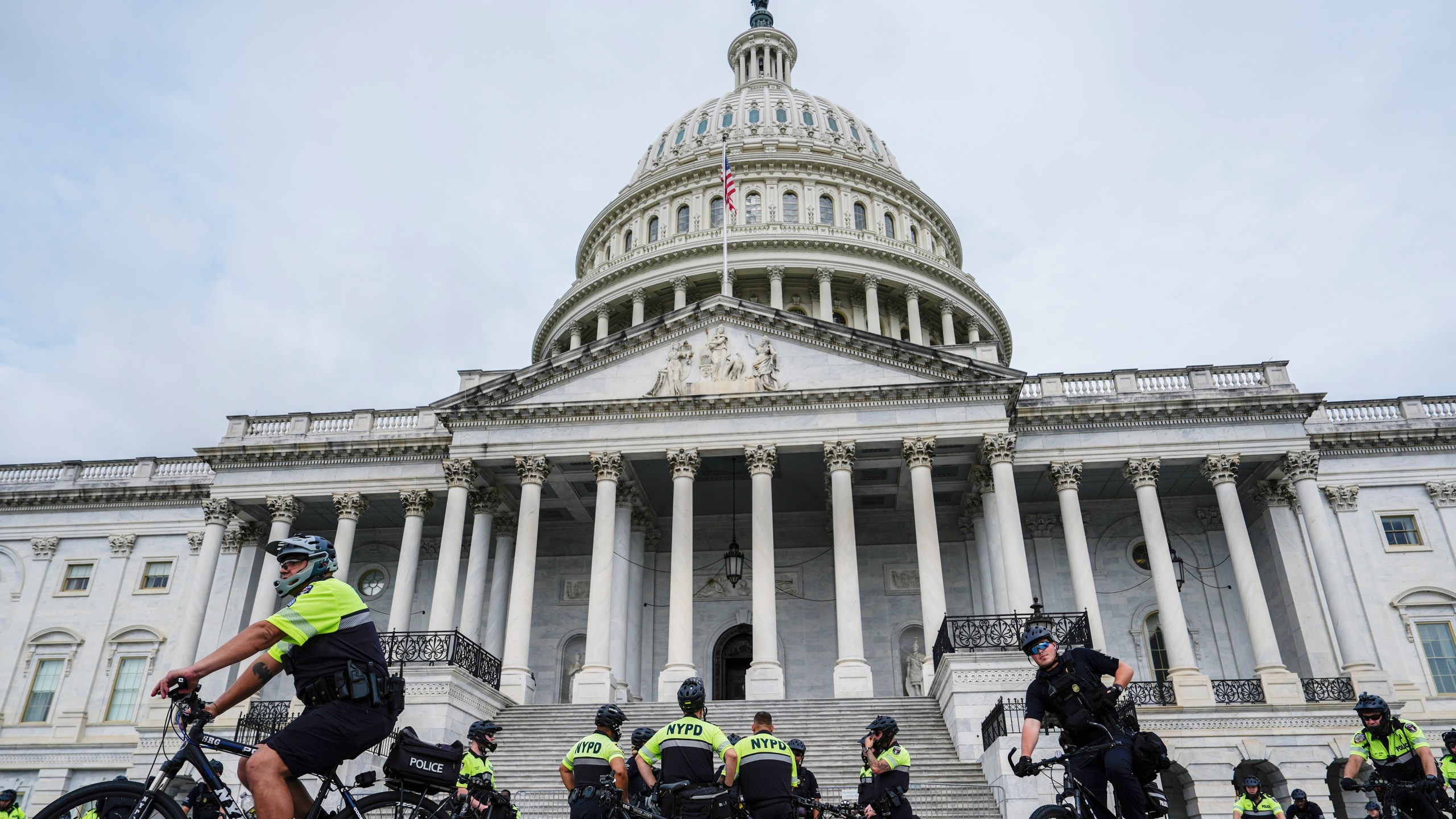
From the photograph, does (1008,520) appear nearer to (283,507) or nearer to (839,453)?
(839,453)

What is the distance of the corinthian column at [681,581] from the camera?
1083 inches

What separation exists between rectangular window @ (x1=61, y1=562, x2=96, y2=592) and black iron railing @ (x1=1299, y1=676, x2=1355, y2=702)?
4328 centimetres

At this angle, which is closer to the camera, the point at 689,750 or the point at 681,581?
the point at 689,750

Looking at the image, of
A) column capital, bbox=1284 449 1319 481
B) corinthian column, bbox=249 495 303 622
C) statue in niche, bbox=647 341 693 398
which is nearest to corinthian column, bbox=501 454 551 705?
statue in niche, bbox=647 341 693 398

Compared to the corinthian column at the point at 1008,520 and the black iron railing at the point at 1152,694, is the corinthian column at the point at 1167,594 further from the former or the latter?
A: the corinthian column at the point at 1008,520

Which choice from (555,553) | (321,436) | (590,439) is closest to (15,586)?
(321,436)

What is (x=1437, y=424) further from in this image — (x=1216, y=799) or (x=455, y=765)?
(x=455, y=765)

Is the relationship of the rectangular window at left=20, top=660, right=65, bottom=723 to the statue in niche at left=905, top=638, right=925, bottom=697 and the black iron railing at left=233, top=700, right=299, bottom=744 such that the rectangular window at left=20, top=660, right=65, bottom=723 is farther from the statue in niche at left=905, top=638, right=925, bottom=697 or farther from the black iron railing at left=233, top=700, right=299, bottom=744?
the statue in niche at left=905, top=638, right=925, bottom=697

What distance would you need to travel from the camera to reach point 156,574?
3866 cm

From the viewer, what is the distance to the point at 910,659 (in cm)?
3409

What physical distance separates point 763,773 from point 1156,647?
2946 cm

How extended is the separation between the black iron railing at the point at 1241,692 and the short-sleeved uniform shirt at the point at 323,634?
91.5 feet

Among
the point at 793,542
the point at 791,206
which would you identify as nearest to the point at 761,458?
the point at 793,542

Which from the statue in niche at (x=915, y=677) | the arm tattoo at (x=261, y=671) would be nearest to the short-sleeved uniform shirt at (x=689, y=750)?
the arm tattoo at (x=261, y=671)
